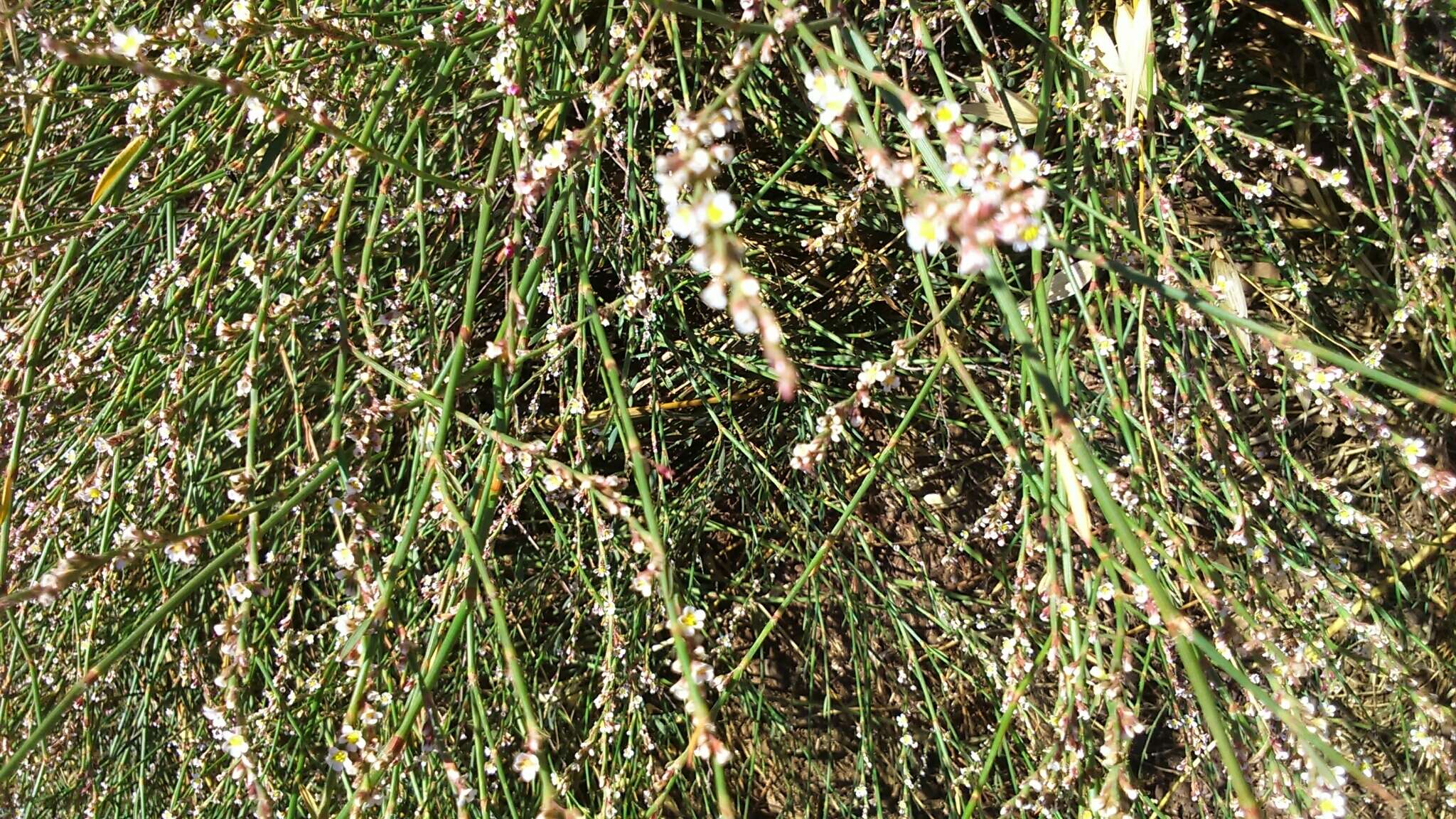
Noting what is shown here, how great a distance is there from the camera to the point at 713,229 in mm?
581

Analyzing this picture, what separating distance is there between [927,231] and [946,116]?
0.63 feet

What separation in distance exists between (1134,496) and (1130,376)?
0.60 meters

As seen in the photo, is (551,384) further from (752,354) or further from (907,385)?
(907,385)

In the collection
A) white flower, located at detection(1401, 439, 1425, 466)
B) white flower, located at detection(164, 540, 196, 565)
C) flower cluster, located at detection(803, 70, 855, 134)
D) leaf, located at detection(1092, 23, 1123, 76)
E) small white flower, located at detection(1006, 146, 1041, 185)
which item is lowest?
white flower, located at detection(1401, 439, 1425, 466)

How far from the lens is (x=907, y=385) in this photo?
71.4 inches

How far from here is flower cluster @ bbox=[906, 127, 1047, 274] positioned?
554 millimetres

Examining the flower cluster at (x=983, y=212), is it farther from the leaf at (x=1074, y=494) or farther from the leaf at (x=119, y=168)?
the leaf at (x=119, y=168)

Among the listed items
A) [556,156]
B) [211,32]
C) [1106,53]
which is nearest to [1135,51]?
[1106,53]

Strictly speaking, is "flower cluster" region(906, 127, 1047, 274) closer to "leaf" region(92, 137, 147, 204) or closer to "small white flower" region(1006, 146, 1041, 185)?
"small white flower" region(1006, 146, 1041, 185)

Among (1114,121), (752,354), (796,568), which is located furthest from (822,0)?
(796,568)

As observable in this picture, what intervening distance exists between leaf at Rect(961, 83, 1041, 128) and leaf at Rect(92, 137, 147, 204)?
3.66 feet

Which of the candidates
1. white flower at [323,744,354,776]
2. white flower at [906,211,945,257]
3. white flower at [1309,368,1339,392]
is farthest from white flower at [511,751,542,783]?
white flower at [1309,368,1339,392]

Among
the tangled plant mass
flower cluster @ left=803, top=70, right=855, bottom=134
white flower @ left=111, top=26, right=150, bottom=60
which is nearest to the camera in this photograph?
flower cluster @ left=803, top=70, right=855, bottom=134

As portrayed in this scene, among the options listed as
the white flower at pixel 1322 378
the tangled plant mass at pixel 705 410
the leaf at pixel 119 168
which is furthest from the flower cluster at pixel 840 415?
the leaf at pixel 119 168
